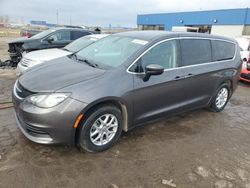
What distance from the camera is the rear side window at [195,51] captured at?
3787 millimetres

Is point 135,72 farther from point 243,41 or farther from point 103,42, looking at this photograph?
point 243,41

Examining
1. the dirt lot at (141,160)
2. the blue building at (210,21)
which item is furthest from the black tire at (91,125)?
the blue building at (210,21)

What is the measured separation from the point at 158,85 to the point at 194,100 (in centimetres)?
116

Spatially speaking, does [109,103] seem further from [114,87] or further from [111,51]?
[111,51]

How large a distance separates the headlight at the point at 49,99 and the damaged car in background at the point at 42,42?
5658 millimetres

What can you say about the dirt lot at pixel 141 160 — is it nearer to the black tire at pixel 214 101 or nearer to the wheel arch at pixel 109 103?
the wheel arch at pixel 109 103

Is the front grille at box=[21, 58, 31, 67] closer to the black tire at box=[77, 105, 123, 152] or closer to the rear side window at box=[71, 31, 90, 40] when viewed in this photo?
the rear side window at box=[71, 31, 90, 40]

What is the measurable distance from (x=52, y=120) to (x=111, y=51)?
5.34ft

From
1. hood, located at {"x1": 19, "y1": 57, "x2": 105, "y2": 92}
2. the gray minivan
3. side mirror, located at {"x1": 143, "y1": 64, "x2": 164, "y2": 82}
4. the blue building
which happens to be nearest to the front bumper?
the gray minivan

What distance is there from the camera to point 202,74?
4.08 meters

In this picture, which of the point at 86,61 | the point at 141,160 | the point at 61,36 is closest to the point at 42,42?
the point at 61,36

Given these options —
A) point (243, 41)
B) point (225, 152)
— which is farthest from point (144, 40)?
point (243, 41)

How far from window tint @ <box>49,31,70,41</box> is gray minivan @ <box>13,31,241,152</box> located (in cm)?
456

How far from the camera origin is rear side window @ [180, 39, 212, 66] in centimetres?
379
